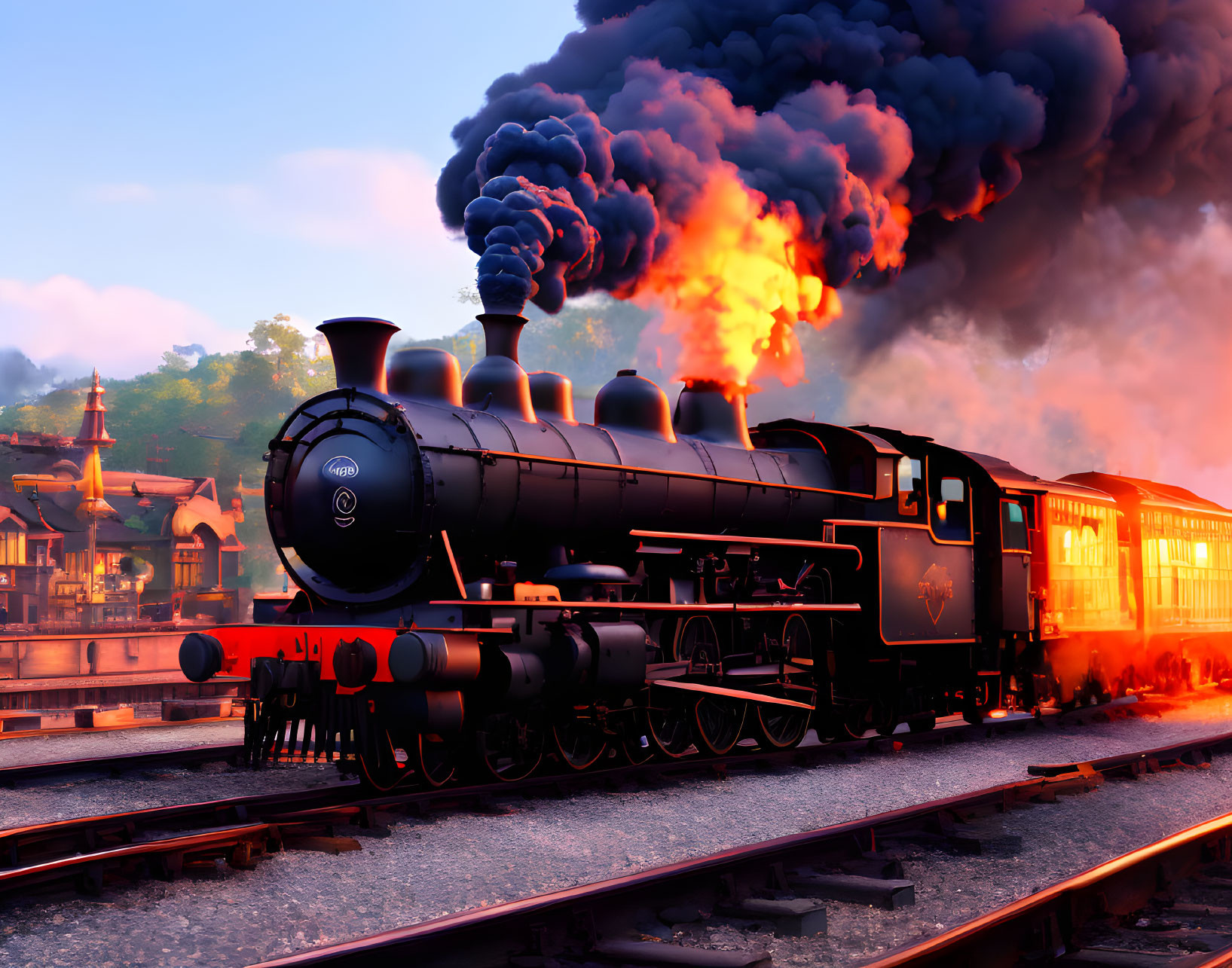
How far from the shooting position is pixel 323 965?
4.12 metres

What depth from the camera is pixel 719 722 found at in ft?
35.2

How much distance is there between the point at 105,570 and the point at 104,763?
38202mm

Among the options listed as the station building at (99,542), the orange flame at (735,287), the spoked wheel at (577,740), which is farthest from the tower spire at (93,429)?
the spoked wheel at (577,740)

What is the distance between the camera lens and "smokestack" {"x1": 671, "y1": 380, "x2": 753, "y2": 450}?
11.6 metres

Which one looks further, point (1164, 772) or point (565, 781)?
point (1164, 772)

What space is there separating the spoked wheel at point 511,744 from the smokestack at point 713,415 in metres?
3.73

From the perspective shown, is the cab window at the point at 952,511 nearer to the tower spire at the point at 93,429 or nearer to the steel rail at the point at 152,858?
the steel rail at the point at 152,858

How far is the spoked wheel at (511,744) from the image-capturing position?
28.6 feet

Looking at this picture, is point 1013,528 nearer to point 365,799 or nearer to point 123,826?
point 365,799

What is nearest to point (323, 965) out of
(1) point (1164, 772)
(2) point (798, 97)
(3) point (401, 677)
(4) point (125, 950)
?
(4) point (125, 950)

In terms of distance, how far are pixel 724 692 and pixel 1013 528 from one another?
544cm

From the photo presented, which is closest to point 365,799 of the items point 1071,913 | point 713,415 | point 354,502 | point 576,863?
point 354,502

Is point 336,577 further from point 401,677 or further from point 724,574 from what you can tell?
point 724,574

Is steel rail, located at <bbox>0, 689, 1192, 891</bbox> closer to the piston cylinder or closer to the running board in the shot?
the running board
